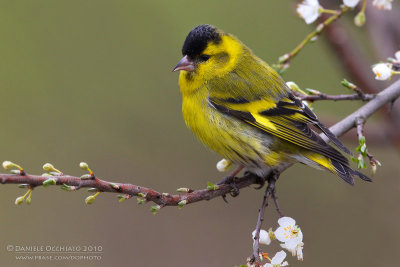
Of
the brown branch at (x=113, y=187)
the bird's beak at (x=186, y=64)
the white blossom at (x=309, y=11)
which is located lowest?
the brown branch at (x=113, y=187)

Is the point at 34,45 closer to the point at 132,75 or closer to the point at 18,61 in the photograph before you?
the point at 18,61

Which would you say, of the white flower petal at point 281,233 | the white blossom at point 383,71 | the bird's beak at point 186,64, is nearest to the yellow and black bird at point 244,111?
the bird's beak at point 186,64

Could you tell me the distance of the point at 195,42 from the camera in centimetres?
386

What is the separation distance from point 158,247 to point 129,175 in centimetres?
94

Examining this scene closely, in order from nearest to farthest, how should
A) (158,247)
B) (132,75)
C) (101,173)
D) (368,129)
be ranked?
(368,129) → (158,247) → (101,173) → (132,75)

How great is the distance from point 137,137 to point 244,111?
8.93ft

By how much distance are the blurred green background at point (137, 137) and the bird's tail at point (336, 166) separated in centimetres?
180

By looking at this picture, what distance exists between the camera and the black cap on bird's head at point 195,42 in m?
3.83

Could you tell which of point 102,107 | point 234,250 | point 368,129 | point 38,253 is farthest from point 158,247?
point 368,129

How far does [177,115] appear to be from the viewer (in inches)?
250

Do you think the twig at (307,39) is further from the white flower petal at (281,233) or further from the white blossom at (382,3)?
the white flower petal at (281,233)

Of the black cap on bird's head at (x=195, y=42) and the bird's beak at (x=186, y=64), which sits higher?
the black cap on bird's head at (x=195, y=42)

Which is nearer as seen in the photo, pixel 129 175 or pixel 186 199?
pixel 186 199

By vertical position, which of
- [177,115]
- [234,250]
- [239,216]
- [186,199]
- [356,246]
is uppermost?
[177,115]
